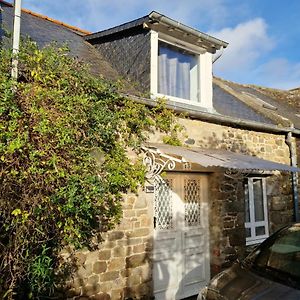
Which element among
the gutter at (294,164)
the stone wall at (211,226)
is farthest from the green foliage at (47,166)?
the gutter at (294,164)

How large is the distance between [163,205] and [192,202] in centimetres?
100

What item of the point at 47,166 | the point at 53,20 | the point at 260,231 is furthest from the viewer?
the point at 53,20

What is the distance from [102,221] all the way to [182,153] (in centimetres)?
215

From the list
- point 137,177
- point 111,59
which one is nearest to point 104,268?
point 137,177

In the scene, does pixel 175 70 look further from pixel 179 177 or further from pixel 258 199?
pixel 258 199

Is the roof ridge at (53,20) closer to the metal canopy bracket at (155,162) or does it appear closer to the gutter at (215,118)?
the gutter at (215,118)

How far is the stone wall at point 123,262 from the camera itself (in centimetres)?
628

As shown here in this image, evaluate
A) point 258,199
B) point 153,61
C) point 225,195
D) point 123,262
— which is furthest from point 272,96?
point 123,262

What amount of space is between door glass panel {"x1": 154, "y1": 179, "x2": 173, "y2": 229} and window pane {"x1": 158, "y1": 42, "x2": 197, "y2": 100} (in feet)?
8.00

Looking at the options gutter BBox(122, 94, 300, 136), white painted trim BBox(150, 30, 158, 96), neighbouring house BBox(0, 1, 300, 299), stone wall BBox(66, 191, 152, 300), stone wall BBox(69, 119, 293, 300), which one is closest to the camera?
stone wall BBox(66, 191, 152, 300)

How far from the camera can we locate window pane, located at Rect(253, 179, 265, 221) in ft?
34.7

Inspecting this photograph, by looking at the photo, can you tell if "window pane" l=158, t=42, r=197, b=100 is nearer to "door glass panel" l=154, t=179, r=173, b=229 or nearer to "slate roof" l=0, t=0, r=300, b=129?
"slate roof" l=0, t=0, r=300, b=129

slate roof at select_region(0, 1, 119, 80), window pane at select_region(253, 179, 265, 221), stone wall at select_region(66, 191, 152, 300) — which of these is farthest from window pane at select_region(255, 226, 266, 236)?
slate roof at select_region(0, 1, 119, 80)

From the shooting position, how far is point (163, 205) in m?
8.18
